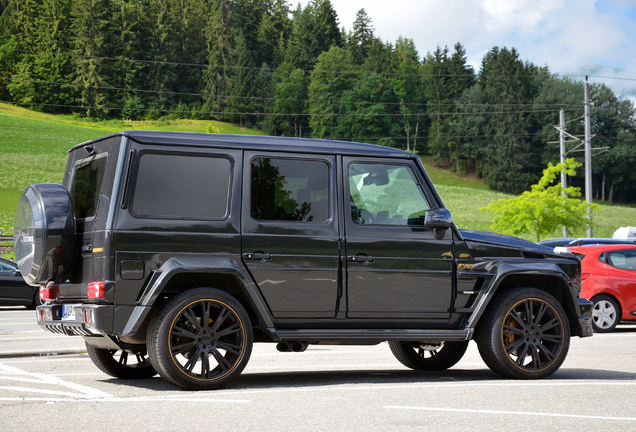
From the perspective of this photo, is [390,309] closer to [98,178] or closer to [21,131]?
[98,178]

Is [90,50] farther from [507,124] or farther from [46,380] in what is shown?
[46,380]

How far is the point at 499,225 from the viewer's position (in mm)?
39750

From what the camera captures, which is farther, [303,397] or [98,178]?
[98,178]

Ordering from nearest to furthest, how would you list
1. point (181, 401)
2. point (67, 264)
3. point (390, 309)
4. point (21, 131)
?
1. point (181, 401)
2. point (67, 264)
3. point (390, 309)
4. point (21, 131)

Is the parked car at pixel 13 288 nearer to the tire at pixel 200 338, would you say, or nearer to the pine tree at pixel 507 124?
the tire at pixel 200 338

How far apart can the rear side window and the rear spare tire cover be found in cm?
16

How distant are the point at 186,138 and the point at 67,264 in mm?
1494

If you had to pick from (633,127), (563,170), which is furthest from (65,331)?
(633,127)

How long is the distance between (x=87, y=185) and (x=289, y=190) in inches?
72.1

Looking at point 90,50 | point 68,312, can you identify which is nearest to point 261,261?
point 68,312

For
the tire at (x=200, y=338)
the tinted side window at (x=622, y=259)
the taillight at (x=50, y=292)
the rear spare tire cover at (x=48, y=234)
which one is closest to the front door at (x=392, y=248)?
the tire at (x=200, y=338)

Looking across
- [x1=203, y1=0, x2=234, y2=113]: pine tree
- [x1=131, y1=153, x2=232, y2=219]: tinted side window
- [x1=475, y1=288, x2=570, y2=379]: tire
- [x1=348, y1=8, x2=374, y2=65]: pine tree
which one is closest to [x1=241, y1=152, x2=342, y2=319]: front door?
[x1=131, y1=153, x2=232, y2=219]: tinted side window

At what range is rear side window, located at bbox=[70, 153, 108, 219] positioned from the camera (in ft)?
21.7

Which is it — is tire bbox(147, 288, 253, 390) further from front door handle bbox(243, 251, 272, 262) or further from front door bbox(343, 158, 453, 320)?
front door bbox(343, 158, 453, 320)
